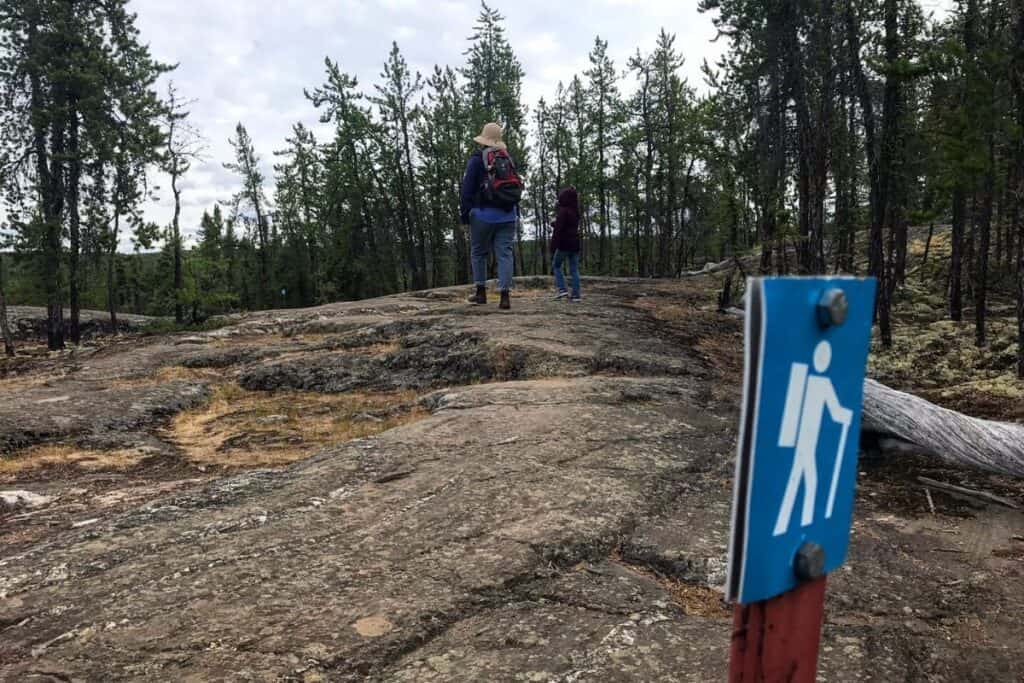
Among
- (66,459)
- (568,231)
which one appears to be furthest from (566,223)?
(66,459)

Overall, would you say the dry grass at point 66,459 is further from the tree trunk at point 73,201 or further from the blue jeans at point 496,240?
the tree trunk at point 73,201

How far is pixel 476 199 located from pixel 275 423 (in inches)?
155

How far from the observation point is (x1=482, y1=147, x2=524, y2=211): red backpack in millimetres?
8031

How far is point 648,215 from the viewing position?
3509 cm

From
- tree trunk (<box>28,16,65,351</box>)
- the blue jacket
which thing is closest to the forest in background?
tree trunk (<box>28,16,65,351</box>)

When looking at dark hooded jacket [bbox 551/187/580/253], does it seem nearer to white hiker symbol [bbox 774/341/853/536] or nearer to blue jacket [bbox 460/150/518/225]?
blue jacket [bbox 460/150/518/225]

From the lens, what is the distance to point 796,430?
0.95 metres

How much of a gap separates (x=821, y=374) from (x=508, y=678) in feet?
4.91

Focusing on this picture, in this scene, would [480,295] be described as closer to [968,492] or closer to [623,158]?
[968,492]

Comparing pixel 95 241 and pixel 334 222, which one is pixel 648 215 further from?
pixel 95 241

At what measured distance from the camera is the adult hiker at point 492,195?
8.05 m

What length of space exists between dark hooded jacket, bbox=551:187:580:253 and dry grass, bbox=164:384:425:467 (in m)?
5.23

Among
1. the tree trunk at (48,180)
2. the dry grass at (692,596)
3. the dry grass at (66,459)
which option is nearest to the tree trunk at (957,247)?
the dry grass at (692,596)

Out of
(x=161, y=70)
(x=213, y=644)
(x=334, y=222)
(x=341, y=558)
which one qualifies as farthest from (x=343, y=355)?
(x=334, y=222)
